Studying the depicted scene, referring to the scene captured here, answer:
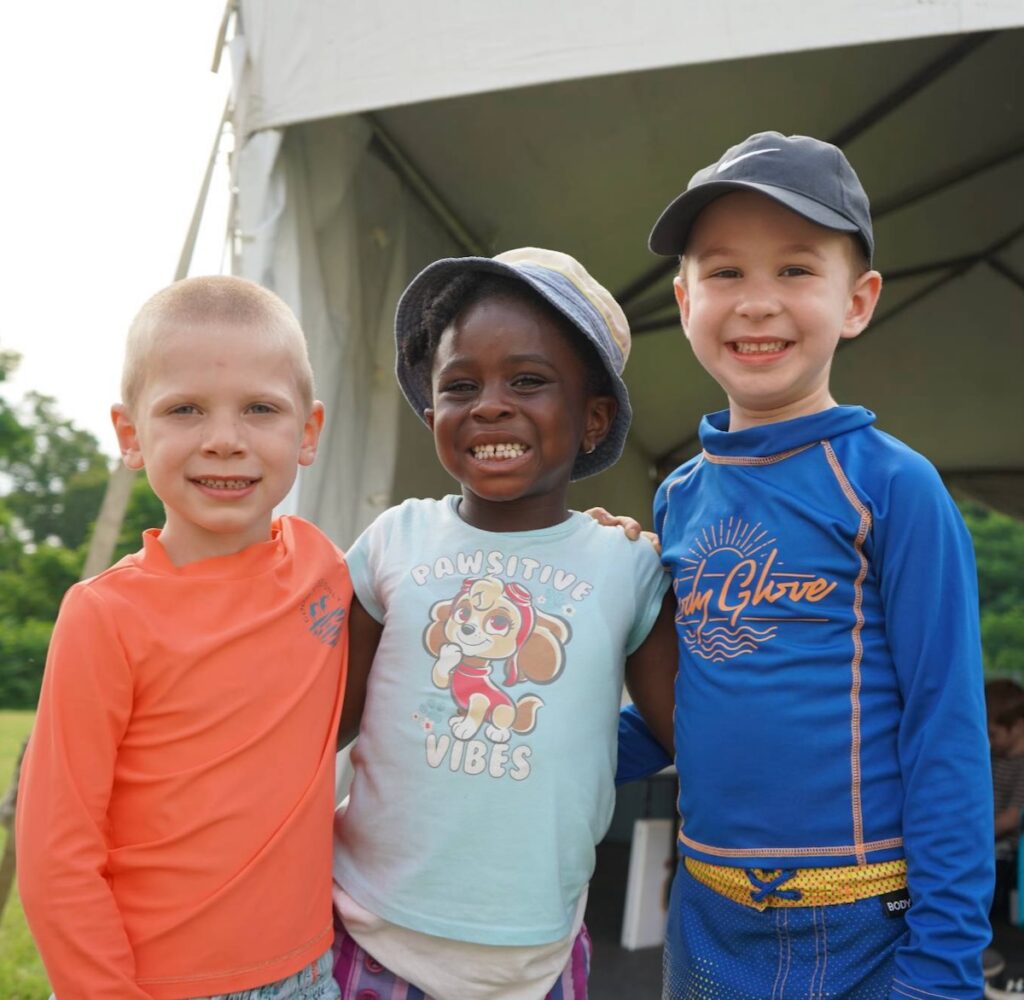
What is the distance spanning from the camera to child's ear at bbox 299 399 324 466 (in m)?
1.40

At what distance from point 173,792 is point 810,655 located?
768mm

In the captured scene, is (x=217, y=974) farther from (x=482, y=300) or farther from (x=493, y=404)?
(x=482, y=300)

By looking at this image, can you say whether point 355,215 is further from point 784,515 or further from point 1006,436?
point 1006,436

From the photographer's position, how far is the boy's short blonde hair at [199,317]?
1.30 meters

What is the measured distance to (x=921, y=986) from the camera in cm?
111

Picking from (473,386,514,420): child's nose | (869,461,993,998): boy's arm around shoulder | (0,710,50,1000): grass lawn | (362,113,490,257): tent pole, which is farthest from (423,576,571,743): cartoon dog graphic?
(0,710,50,1000): grass lawn

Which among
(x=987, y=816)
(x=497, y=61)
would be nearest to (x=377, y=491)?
(x=497, y=61)

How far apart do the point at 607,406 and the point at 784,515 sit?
15.6 inches

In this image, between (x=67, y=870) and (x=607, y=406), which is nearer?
(x=67, y=870)

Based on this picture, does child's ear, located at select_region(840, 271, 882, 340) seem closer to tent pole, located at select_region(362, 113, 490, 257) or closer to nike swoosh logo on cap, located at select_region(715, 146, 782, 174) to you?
nike swoosh logo on cap, located at select_region(715, 146, 782, 174)

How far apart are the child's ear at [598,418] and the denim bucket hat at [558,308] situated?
1 cm

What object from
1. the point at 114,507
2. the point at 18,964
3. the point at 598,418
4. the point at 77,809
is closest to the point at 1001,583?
the point at 18,964

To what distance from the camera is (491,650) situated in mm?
1373

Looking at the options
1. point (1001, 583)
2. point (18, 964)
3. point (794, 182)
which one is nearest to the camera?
point (794, 182)
